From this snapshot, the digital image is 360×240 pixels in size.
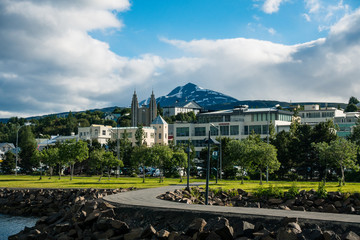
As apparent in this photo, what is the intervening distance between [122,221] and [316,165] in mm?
51659

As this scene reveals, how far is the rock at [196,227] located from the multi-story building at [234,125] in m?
84.7

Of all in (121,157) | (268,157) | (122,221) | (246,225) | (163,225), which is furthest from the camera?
(121,157)

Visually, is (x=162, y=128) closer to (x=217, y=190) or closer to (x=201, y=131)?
(x=201, y=131)

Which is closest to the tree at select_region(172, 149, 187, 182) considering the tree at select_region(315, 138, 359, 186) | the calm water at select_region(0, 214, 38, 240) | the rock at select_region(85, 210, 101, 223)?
the tree at select_region(315, 138, 359, 186)

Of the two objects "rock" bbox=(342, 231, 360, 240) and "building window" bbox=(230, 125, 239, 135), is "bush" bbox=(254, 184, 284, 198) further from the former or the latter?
"building window" bbox=(230, 125, 239, 135)

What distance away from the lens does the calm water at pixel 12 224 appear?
90.7 ft

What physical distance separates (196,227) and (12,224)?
1926 cm

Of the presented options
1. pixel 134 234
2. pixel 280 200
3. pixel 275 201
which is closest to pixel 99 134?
pixel 280 200

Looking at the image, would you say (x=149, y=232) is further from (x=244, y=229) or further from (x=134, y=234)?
(x=244, y=229)

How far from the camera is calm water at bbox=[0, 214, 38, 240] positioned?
27656 mm

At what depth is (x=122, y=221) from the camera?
21.1 m

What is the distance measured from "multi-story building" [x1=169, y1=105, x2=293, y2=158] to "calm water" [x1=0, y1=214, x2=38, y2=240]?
70.9 metres

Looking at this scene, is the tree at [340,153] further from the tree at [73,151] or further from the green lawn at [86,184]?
the tree at [73,151]

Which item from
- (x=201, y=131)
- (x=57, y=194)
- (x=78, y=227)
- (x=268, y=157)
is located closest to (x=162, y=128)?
(x=201, y=131)
